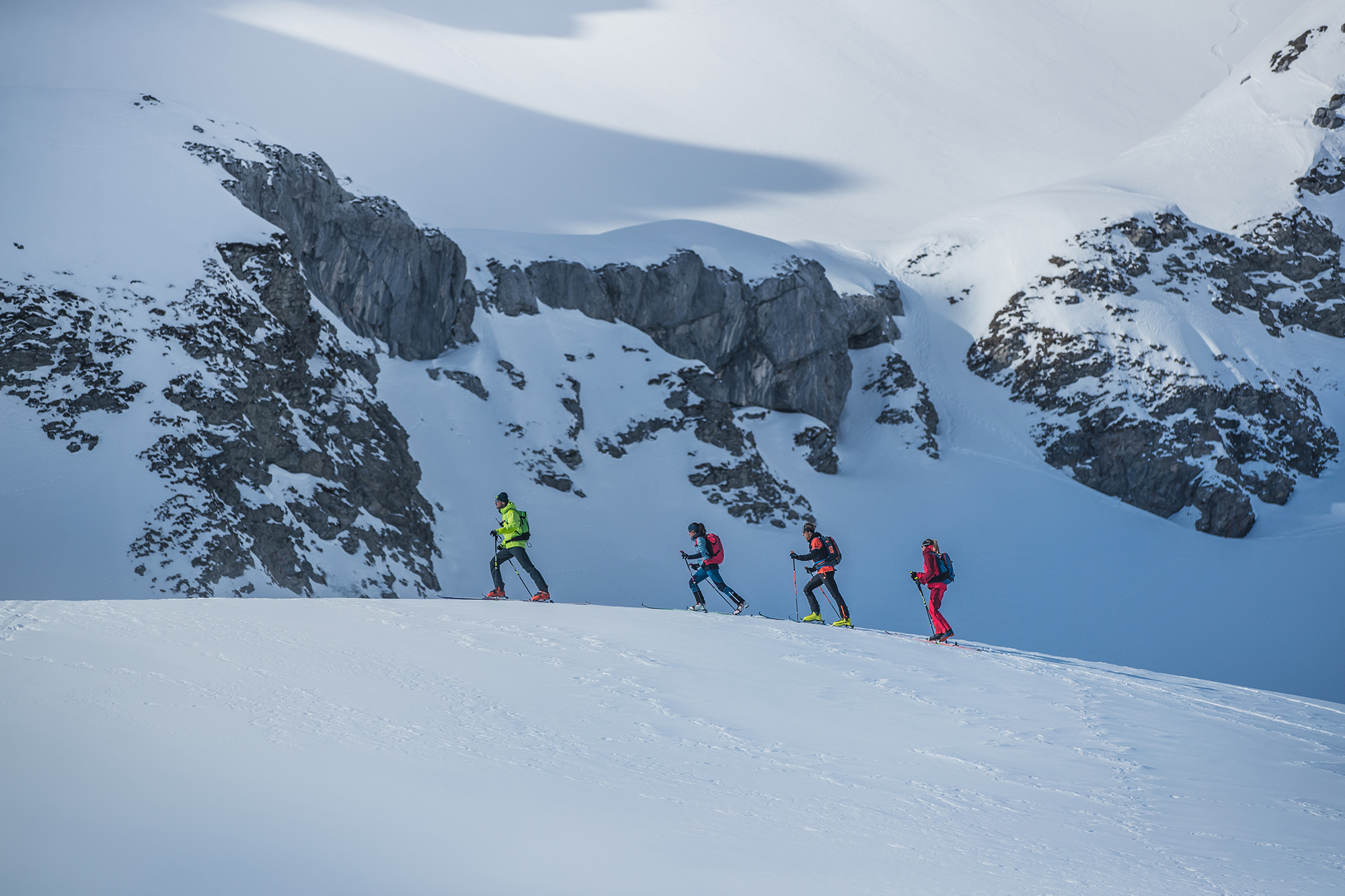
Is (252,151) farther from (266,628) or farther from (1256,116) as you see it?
(1256,116)

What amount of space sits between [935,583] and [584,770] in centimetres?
896

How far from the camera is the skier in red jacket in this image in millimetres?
13719

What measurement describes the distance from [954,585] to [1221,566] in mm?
12931

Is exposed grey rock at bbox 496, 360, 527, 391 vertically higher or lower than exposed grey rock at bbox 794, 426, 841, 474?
higher

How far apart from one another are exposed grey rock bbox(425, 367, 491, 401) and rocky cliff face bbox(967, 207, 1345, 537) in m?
27.7

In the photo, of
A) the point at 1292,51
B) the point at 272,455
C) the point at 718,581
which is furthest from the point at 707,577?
the point at 1292,51

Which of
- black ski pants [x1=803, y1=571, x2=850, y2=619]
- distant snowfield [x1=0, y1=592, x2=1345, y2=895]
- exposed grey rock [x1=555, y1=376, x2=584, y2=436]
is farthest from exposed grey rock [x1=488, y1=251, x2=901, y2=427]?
Result: distant snowfield [x1=0, y1=592, x2=1345, y2=895]

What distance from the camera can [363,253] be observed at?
36250 mm

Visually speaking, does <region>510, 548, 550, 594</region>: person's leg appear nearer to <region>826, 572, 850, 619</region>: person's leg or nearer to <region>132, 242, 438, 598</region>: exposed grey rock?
<region>826, 572, 850, 619</region>: person's leg

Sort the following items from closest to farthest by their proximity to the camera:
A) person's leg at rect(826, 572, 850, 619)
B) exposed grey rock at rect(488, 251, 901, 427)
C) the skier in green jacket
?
the skier in green jacket, person's leg at rect(826, 572, 850, 619), exposed grey rock at rect(488, 251, 901, 427)

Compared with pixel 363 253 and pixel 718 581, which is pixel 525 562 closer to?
pixel 718 581

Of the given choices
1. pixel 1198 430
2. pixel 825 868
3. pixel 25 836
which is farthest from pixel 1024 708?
pixel 1198 430

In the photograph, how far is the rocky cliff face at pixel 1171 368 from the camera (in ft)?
152

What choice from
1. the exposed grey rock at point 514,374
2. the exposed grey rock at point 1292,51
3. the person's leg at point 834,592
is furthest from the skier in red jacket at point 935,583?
the exposed grey rock at point 1292,51
